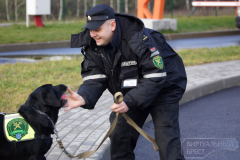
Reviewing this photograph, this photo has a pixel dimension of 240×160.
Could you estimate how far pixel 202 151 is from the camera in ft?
13.4

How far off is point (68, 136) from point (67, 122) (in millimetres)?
536

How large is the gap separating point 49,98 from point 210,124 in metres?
2.87

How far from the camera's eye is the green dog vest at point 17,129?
2848 millimetres

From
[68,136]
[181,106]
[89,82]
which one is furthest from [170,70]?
[181,106]

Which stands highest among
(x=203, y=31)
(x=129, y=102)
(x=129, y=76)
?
(x=129, y=76)

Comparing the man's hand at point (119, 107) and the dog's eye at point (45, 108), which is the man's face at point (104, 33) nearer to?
the man's hand at point (119, 107)

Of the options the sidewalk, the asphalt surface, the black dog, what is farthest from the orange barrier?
the black dog

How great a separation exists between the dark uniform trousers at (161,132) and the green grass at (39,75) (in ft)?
8.06

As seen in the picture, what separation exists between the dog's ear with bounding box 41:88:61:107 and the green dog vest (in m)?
0.26

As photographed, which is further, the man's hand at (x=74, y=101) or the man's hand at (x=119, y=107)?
the man's hand at (x=74, y=101)

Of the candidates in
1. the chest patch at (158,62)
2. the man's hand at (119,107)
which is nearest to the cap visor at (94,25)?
the chest patch at (158,62)

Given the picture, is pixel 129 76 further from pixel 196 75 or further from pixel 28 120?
pixel 196 75

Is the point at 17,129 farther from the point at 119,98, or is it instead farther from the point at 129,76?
the point at 129,76

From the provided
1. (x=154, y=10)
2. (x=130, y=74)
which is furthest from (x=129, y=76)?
(x=154, y=10)
